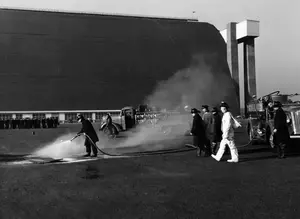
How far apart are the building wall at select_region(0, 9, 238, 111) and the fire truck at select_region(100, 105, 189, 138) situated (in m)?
44.5

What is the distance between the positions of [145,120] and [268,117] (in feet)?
38.8

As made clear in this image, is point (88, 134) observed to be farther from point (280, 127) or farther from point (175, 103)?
point (175, 103)

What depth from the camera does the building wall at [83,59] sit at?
6844 cm

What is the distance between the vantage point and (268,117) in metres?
13.7

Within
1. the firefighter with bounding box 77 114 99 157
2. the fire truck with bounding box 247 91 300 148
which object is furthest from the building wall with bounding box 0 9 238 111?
the firefighter with bounding box 77 114 99 157

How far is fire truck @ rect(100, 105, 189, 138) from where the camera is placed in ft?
69.1

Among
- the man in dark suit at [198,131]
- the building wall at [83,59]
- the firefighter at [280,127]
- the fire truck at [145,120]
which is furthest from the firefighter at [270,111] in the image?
the building wall at [83,59]

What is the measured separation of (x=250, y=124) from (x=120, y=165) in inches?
299

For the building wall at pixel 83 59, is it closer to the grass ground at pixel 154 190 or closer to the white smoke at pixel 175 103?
the white smoke at pixel 175 103

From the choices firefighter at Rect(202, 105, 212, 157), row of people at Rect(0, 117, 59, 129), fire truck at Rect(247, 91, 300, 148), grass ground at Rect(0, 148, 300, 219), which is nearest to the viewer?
grass ground at Rect(0, 148, 300, 219)

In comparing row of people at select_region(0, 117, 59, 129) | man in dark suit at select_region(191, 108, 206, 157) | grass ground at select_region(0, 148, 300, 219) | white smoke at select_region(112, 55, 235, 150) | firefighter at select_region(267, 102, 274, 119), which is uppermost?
white smoke at select_region(112, 55, 235, 150)

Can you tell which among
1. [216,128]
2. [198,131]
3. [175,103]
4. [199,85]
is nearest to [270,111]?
[216,128]

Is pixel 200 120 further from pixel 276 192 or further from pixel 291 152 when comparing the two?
pixel 276 192

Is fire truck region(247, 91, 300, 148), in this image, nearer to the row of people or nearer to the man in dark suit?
the man in dark suit
